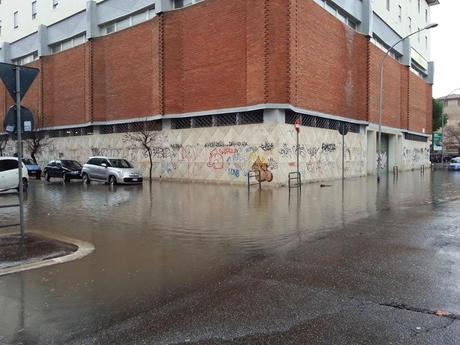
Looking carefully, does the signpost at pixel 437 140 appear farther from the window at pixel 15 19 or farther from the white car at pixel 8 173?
the white car at pixel 8 173

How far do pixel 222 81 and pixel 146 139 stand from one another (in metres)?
6.70

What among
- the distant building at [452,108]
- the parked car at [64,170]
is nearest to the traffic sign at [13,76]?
the parked car at [64,170]

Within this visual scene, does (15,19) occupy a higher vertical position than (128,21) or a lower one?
higher

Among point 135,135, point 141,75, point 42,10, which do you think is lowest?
point 135,135

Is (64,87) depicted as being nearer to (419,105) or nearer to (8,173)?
(8,173)

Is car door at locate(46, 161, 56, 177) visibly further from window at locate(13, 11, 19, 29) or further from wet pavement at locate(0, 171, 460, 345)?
window at locate(13, 11, 19, 29)

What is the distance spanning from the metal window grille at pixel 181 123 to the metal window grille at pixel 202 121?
484 millimetres

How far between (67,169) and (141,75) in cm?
782

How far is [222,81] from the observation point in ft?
81.8

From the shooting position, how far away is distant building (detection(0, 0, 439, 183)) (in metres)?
23.1

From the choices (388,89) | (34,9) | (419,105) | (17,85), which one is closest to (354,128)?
(388,89)

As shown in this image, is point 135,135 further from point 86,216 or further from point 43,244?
point 43,244

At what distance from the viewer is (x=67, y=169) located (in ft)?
94.1

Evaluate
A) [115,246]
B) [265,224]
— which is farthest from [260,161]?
[115,246]
